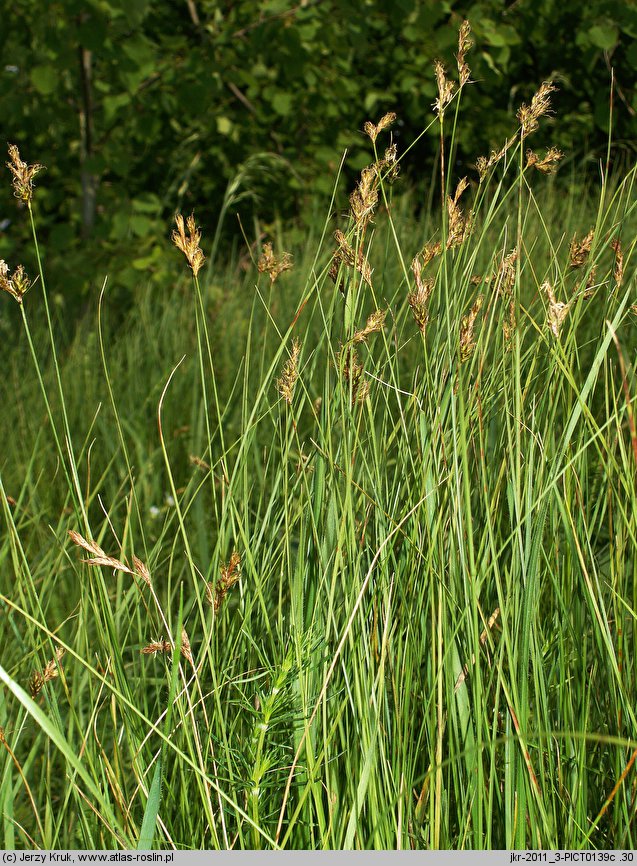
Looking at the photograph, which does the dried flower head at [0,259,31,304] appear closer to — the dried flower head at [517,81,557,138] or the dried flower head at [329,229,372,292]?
the dried flower head at [329,229,372,292]

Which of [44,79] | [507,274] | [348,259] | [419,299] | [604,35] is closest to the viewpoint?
[419,299]

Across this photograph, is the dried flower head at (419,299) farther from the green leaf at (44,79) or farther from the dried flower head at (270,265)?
the green leaf at (44,79)

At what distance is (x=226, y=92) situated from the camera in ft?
16.1

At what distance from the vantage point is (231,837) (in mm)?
994

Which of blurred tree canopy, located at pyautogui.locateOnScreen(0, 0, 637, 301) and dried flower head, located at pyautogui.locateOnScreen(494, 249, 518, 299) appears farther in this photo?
blurred tree canopy, located at pyautogui.locateOnScreen(0, 0, 637, 301)

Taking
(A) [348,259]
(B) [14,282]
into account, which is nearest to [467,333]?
(A) [348,259]

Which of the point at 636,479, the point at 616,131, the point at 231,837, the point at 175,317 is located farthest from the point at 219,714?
the point at 616,131

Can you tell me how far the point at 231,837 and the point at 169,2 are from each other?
5474 mm

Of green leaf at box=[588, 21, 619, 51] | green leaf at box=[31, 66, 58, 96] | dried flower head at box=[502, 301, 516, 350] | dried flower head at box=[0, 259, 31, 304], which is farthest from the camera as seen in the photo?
green leaf at box=[588, 21, 619, 51]

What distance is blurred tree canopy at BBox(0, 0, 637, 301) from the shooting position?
12.4ft

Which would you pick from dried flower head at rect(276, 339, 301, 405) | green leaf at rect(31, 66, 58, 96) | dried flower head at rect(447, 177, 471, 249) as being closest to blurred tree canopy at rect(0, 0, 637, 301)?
green leaf at rect(31, 66, 58, 96)

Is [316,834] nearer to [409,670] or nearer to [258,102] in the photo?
[409,670]

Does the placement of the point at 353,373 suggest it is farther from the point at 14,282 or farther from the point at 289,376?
the point at 14,282

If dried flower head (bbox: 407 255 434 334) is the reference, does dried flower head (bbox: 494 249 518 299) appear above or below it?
below
